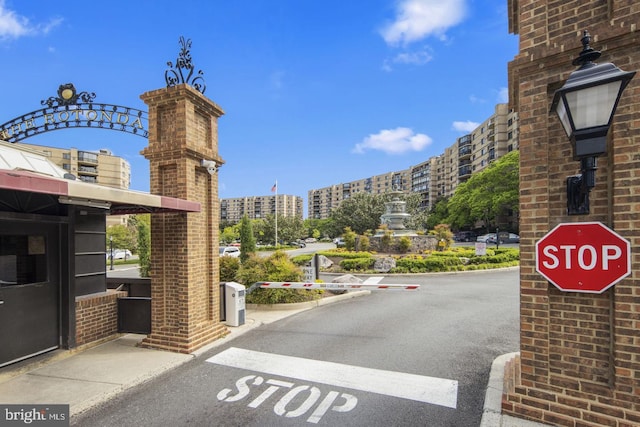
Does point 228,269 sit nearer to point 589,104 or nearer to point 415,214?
point 589,104

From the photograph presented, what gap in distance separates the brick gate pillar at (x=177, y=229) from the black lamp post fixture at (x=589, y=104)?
17.9 feet

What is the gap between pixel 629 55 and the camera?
3.03m

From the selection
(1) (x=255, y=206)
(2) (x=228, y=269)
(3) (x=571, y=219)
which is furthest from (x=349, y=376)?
(1) (x=255, y=206)

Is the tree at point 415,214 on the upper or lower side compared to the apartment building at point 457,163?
lower

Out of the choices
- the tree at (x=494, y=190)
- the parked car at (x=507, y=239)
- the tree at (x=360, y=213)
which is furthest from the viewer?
the tree at (x=494, y=190)

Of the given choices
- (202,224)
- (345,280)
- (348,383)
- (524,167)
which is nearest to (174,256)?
(202,224)

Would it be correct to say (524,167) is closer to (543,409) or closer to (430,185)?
(543,409)

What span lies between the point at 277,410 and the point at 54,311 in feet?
15.0

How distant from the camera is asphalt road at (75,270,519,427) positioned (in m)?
3.79

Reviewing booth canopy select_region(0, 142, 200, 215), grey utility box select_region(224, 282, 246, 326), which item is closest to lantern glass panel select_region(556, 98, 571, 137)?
booth canopy select_region(0, 142, 200, 215)

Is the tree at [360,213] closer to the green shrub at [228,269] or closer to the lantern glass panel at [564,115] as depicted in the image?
the green shrub at [228,269]

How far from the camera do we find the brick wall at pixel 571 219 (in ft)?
9.75

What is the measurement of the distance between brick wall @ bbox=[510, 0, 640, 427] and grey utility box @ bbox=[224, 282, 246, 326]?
17.5 feet

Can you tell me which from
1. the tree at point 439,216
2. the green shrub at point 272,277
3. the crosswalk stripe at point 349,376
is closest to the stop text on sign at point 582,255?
the crosswalk stripe at point 349,376
